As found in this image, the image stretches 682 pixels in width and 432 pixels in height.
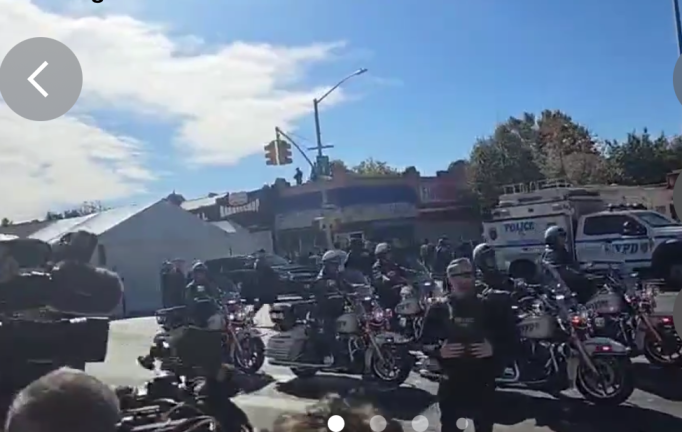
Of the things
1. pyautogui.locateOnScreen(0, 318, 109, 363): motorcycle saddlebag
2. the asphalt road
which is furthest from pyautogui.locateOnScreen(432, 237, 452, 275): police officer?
pyautogui.locateOnScreen(0, 318, 109, 363): motorcycle saddlebag

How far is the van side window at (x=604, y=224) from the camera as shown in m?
15.5

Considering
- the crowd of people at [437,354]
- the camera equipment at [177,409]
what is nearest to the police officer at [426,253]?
the crowd of people at [437,354]

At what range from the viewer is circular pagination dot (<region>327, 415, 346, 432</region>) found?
184cm

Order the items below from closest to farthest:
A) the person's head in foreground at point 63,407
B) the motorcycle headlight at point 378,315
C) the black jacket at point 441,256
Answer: the person's head in foreground at point 63,407 < the motorcycle headlight at point 378,315 < the black jacket at point 441,256

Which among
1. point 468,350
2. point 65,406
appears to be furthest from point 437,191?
point 65,406

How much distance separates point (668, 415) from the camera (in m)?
6.92

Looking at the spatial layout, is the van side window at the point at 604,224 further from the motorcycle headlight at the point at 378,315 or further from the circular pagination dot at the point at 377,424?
the circular pagination dot at the point at 377,424

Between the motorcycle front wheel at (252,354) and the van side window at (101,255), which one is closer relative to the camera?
the van side window at (101,255)

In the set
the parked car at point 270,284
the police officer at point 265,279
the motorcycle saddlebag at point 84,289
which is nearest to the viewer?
the motorcycle saddlebag at point 84,289

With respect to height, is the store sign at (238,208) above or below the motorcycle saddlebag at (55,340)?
above

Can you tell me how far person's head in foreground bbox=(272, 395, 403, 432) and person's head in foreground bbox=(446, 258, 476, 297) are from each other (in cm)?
328

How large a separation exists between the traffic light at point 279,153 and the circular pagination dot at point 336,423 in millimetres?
5260

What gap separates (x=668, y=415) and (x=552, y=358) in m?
1.02

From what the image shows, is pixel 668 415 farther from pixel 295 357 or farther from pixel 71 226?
pixel 71 226
